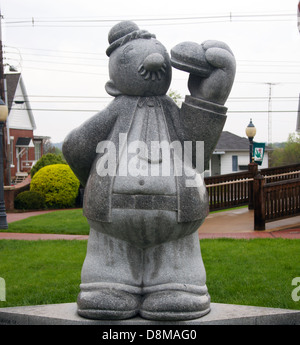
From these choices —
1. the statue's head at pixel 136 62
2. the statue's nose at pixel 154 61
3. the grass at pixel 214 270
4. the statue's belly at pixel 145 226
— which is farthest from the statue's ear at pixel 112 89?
the grass at pixel 214 270

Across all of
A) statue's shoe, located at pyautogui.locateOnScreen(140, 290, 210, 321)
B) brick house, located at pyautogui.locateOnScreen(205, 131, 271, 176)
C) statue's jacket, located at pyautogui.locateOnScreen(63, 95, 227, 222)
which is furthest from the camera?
brick house, located at pyautogui.locateOnScreen(205, 131, 271, 176)

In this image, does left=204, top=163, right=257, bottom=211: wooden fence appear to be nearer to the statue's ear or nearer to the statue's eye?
the statue's ear

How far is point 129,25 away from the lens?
3.65 metres

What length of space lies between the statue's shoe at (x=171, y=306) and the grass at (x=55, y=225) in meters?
7.41

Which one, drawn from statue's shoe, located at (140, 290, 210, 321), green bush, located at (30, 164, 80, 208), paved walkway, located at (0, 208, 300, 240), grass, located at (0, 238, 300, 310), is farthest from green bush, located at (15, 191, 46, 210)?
statue's shoe, located at (140, 290, 210, 321)

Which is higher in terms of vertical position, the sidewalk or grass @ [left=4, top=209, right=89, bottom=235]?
the sidewalk

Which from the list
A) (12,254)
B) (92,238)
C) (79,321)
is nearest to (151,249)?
(92,238)

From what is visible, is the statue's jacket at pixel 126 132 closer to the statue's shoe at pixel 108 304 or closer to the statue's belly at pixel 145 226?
the statue's belly at pixel 145 226

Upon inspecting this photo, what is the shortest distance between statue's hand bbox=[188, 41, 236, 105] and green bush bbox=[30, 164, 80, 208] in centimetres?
1482

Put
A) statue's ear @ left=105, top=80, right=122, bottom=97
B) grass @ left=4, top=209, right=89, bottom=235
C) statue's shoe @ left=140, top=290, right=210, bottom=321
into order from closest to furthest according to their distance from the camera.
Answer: statue's shoe @ left=140, top=290, right=210, bottom=321 → statue's ear @ left=105, top=80, right=122, bottom=97 → grass @ left=4, top=209, right=89, bottom=235

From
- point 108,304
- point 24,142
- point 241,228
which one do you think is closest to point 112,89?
point 108,304

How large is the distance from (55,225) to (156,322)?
914cm

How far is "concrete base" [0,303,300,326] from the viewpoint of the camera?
332cm

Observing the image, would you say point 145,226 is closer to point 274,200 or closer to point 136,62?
point 136,62
